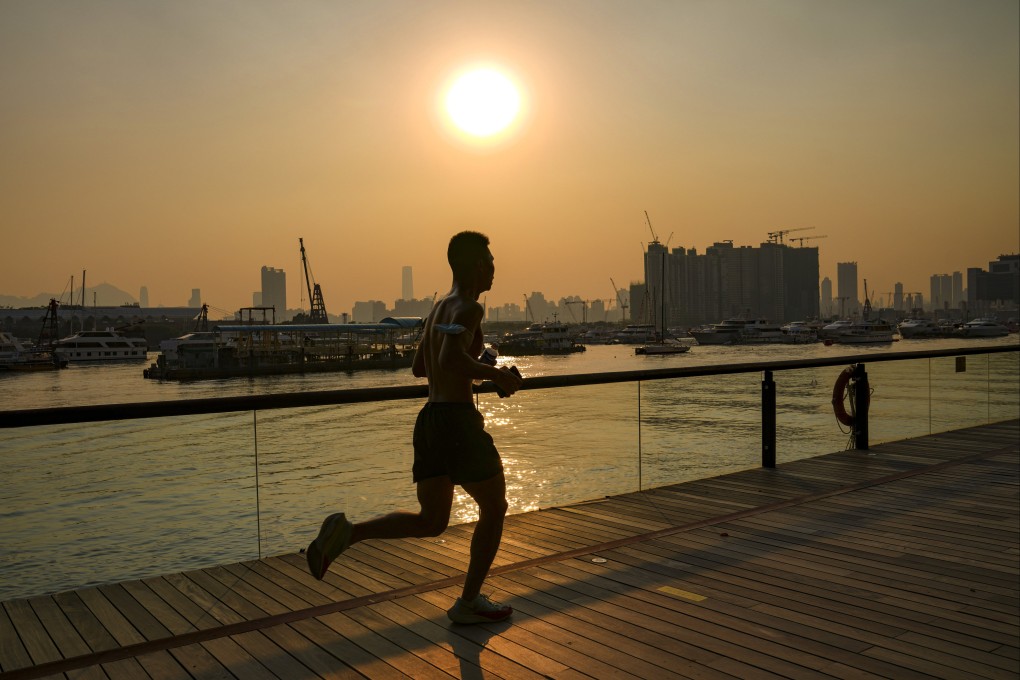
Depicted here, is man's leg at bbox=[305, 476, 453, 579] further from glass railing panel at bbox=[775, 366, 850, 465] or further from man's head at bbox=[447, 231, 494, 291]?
glass railing panel at bbox=[775, 366, 850, 465]

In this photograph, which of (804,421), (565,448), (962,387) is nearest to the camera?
Answer: (962,387)

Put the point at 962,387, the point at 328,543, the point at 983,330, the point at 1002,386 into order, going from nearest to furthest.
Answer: the point at 328,543 → the point at 962,387 → the point at 1002,386 → the point at 983,330

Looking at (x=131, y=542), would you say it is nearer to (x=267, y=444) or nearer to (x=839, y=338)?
(x=267, y=444)

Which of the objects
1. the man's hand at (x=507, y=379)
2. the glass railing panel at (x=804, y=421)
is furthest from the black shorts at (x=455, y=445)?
the glass railing panel at (x=804, y=421)

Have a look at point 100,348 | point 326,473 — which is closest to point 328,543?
point 326,473

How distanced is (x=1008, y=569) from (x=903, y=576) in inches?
24.1

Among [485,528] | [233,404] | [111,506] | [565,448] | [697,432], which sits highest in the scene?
[233,404]

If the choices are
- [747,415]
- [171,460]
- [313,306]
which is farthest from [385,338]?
[171,460]

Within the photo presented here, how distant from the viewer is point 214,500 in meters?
5.95

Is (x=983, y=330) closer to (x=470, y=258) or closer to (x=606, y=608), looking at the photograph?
(x=606, y=608)

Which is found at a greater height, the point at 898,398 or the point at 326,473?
the point at 326,473

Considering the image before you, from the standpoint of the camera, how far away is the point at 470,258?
3328mm

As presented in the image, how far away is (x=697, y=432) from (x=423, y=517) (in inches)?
933

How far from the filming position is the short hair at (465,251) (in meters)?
3.30
